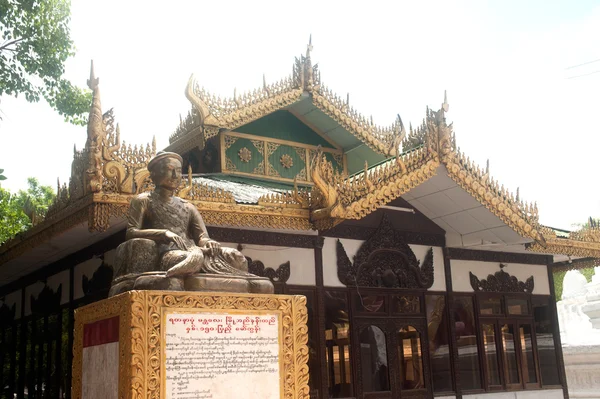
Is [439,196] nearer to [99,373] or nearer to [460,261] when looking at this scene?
[460,261]

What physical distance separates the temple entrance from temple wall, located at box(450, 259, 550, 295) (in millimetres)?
1287

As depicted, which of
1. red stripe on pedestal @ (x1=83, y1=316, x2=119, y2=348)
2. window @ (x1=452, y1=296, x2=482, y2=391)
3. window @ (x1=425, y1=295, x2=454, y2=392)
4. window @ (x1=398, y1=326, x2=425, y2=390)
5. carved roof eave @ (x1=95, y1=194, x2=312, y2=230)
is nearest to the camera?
red stripe on pedestal @ (x1=83, y1=316, x2=119, y2=348)

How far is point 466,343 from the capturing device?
40.5 ft

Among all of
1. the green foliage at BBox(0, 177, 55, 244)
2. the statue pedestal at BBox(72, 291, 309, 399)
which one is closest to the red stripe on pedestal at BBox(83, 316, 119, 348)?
the statue pedestal at BBox(72, 291, 309, 399)

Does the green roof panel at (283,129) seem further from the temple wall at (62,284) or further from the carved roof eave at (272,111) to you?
the temple wall at (62,284)

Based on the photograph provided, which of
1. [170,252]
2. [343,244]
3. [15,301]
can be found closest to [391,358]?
[343,244]

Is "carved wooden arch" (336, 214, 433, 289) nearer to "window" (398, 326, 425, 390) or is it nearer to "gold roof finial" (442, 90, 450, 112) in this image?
"window" (398, 326, 425, 390)

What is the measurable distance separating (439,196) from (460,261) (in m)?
1.75

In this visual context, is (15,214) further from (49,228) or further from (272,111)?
(272,111)

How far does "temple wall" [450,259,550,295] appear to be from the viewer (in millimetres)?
12562

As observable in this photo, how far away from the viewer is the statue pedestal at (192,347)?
5.00 meters

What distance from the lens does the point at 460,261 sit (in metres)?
12.7

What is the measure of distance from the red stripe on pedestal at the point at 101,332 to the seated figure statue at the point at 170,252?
0.24 metres

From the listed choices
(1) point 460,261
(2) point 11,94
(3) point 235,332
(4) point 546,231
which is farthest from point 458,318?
(2) point 11,94
